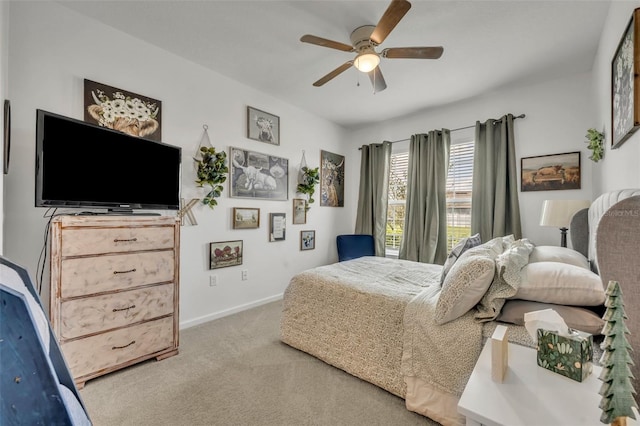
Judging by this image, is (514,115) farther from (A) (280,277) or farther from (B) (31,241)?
(B) (31,241)

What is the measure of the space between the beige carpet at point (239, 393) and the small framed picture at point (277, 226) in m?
1.58

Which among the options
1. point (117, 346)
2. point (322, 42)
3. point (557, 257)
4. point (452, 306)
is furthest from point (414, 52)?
point (117, 346)

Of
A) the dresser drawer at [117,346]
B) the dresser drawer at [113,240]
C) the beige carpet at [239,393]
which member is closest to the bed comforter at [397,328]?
the beige carpet at [239,393]

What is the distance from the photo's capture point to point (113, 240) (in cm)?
200

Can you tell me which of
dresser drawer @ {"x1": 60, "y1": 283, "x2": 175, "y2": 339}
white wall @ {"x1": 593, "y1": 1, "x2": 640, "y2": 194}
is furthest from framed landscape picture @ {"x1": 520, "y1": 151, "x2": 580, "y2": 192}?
dresser drawer @ {"x1": 60, "y1": 283, "x2": 175, "y2": 339}

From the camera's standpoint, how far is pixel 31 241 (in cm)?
206

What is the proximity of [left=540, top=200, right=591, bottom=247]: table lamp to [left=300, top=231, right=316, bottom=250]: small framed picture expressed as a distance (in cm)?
282

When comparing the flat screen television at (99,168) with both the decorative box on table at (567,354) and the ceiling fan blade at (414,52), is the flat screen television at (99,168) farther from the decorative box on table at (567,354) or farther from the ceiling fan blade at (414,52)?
the decorative box on table at (567,354)

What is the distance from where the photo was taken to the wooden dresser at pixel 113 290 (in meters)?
1.80

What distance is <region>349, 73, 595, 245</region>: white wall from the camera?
2.99 m

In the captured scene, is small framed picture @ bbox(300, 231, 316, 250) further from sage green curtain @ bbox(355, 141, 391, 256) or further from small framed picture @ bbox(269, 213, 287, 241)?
sage green curtain @ bbox(355, 141, 391, 256)

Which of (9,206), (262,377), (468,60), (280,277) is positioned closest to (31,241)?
(9,206)

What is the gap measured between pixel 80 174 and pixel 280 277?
8.28 feet

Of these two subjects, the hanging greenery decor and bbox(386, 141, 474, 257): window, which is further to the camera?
bbox(386, 141, 474, 257): window
